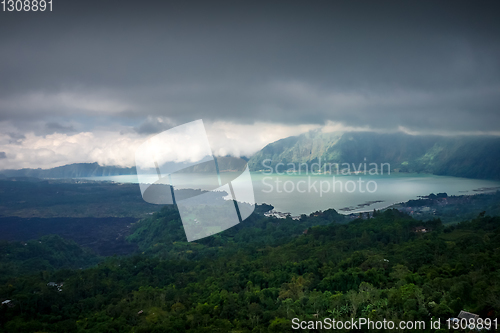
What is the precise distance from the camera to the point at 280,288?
1070cm

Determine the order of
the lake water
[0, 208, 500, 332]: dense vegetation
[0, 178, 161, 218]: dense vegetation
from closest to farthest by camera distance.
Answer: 1. [0, 208, 500, 332]: dense vegetation
2. the lake water
3. [0, 178, 161, 218]: dense vegetation

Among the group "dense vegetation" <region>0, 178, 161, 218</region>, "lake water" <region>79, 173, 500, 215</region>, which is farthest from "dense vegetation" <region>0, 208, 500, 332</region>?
"dense vegetation" <region>0, 178, 161, 218</region>

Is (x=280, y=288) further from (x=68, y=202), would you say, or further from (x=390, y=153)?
(x=390, y=153)

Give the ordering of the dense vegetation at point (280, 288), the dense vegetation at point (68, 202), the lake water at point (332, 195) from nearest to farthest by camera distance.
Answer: the dense vegetation at point (280, 288) → the lake water at point (332, 195) → the dense vegetation at point (68, 202)

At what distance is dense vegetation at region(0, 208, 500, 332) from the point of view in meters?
7.93

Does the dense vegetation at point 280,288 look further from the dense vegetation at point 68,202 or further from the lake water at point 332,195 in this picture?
the dense vegetation at point 68,202

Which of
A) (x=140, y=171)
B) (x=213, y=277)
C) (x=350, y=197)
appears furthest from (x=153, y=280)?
(x=350, y=197)

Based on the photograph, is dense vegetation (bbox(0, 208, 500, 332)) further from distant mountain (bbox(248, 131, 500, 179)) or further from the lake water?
distant mountain (bbox(248, 131, 500, 179))

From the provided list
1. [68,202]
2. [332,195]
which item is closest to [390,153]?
[332,195]

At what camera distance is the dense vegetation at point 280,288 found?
7926 mm

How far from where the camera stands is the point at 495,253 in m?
10.3

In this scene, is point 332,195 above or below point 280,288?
below

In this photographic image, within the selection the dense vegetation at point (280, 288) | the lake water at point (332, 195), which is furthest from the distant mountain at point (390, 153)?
the dense vegetation at point (280, 288)

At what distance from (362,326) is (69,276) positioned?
13212mm
